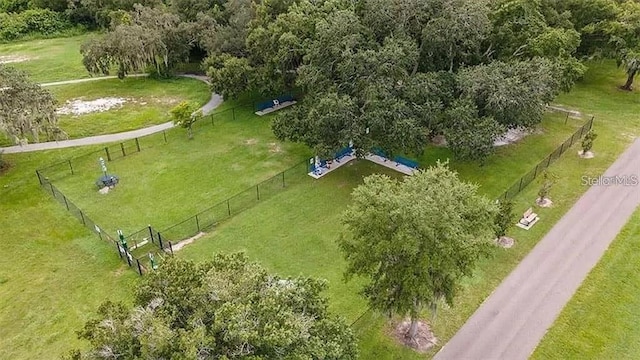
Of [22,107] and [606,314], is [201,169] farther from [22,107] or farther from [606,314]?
[606,314]

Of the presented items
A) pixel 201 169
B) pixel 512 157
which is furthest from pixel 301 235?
pixel 512 157

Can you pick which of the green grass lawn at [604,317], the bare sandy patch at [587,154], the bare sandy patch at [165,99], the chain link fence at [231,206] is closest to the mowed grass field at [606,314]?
the green grass lawn at [604,317]

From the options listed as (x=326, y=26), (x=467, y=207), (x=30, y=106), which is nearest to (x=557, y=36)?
(x=326, y=26)

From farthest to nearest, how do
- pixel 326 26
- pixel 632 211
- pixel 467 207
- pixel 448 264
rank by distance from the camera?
pixel 326 26
pixel 632 211
pixel 467 207
pixel 448 264

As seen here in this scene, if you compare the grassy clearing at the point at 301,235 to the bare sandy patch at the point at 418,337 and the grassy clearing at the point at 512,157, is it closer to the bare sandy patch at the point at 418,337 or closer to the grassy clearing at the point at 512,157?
the bare sandy patch at the point at 418,337

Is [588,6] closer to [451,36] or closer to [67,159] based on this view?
[451,36]

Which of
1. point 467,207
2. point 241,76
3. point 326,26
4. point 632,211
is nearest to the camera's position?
point 467,207

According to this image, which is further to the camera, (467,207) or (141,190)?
(141,190)
